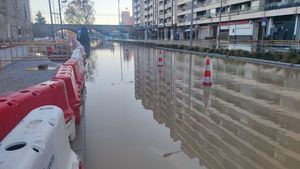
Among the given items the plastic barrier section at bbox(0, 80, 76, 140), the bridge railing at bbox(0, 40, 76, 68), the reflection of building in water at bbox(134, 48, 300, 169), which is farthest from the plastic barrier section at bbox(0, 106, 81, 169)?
the bridge railing at bbox(0, 40, 76, 68)

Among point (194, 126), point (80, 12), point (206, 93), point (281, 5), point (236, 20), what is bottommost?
point (194, 126)

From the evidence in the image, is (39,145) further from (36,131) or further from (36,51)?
(36,51)

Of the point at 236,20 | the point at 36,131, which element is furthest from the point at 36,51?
the point at 236,20

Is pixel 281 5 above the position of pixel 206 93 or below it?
above

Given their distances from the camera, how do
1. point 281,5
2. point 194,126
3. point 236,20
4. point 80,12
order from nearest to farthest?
1. point 194,126
2. point 281,5
3. point 236,20
4. point 80,12

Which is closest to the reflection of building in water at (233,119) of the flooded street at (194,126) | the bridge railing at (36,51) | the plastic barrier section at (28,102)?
the flooded street at (194,126)

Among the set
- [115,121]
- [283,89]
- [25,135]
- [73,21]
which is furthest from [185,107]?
[73,21]

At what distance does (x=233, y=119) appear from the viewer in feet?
19.7

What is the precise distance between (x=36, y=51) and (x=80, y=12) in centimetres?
6158

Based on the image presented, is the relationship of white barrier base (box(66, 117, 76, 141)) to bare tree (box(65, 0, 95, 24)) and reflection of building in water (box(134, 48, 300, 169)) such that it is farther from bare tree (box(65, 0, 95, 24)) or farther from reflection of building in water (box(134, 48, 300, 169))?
bare tree (box(65, 0, 95, 24))

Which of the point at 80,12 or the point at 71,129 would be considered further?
the point at 80,12

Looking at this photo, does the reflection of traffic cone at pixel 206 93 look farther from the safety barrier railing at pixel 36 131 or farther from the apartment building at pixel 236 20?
the apartment building at pixel 236 20

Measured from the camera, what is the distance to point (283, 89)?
9.09 metres

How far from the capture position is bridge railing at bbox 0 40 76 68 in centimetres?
1779
